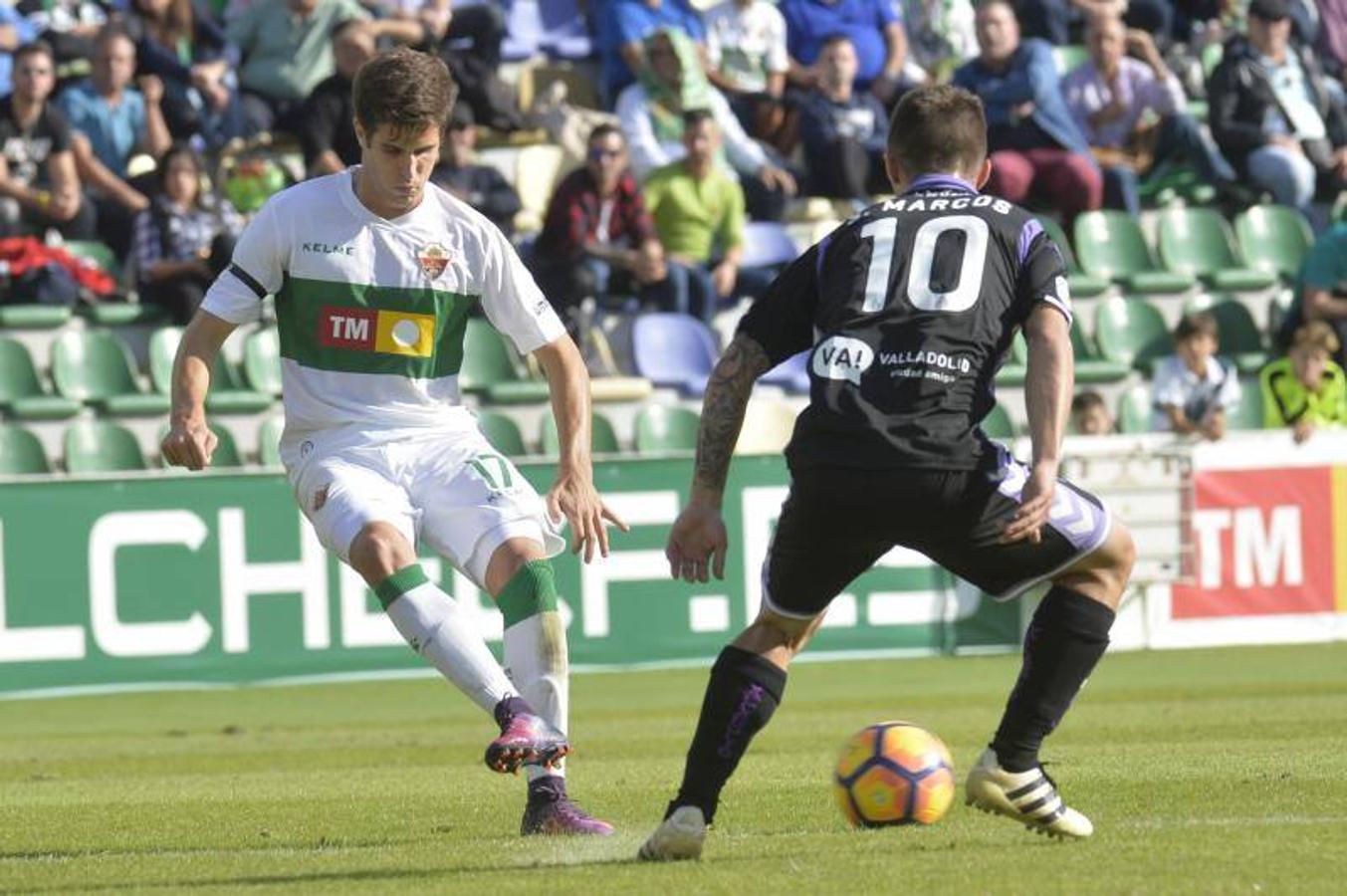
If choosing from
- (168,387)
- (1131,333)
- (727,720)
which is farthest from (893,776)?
(1131,333)

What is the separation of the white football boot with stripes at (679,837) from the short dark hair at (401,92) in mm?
2192

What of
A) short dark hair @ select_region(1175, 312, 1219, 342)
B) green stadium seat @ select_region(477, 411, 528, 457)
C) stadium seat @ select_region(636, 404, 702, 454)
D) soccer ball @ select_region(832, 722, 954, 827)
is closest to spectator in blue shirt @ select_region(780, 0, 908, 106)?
short dark hair @ select_region(1175, 312, 1219, 342)

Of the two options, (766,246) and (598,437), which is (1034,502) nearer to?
(598,437)

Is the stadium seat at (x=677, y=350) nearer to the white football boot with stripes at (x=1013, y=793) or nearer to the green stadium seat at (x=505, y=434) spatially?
the green stadium seat at (x=505, y=434)

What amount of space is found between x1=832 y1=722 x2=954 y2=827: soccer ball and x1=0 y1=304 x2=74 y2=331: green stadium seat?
37.6 ft

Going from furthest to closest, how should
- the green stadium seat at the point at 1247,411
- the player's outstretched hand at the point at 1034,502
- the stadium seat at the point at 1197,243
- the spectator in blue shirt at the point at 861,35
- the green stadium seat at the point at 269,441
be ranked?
the spectator in blue shirt at the point at 861,35, the stadium seat at the point at 1197,243, the green stadium seat at the point at 1247,411, the green stadium seat at the point at 269,441, the player's outstretched hand at the point at 1034,502

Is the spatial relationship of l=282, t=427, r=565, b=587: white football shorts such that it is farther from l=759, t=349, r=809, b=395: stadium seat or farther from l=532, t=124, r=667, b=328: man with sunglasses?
l=759, t=349, r=809, b=395: stadium seat

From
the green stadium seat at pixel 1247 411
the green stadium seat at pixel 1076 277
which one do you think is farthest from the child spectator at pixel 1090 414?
the green stadium seat at pixel 1076 277

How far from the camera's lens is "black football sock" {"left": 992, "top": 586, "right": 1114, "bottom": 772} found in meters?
6.90

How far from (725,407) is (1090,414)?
1157 centimetres

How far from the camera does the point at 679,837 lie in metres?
6.82

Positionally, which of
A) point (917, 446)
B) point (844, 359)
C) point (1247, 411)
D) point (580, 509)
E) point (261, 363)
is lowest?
point (1247, 411)

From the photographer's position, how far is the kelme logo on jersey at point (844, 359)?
264 inches

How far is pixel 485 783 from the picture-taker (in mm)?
10195
